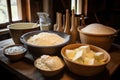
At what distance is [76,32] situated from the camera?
119 cm

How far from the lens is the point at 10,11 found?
1374mm

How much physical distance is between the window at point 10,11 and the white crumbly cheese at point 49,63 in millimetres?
706

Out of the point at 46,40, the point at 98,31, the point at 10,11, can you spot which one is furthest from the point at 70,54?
the point at 10,11

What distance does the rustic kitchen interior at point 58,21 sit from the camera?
868 mm

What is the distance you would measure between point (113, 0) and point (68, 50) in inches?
83.8

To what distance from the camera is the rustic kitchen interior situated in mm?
868

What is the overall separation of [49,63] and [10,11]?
0.77 meters

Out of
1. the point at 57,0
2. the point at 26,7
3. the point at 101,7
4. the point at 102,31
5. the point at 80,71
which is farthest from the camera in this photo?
the point at 101,7

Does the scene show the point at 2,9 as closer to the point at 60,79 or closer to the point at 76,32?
the point at 76,32

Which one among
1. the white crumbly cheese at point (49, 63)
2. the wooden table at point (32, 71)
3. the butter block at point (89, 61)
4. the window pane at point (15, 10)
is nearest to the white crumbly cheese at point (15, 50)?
the wooden table at point (32, 71)

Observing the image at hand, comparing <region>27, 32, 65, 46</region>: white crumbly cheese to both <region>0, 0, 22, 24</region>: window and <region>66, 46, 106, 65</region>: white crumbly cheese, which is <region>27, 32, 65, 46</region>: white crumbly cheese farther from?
<region>0, 0, 22, 24</region>: window

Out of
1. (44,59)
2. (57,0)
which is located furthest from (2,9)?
(44,59)

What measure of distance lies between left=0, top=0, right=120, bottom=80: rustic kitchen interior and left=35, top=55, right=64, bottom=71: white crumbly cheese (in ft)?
0.16

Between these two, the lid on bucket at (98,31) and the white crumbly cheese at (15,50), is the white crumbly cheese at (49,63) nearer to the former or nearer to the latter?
the white crumbly cheese at (15,50)
